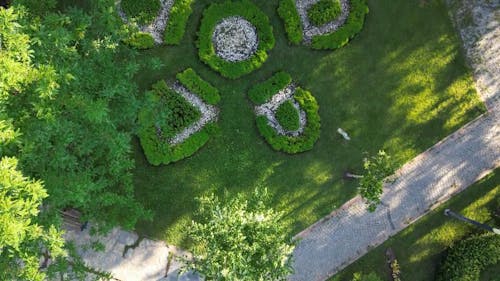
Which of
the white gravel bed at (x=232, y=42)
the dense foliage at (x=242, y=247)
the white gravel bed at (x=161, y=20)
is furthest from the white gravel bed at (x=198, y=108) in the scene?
the dense foliage at (x=242, y=247)

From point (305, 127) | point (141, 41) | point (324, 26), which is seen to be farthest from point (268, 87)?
point (141, 41)

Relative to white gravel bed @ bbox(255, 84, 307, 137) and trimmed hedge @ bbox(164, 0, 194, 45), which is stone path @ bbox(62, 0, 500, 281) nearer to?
white gravel bed @ bbox(255, 84, 307, 137)

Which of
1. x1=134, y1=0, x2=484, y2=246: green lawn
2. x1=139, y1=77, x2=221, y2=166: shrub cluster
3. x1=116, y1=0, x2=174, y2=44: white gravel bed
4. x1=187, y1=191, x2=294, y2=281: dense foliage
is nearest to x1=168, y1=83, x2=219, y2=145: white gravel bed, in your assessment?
x1=139, y1=77, x2=221, y2=166: shrub cluster

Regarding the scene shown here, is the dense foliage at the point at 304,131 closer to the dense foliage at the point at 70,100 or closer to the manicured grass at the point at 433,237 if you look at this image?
the manicured grass at the point at 433,237

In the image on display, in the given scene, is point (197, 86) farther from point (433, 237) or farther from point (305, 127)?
point (433, 237)

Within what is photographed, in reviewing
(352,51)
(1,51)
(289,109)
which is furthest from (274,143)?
(1,51)

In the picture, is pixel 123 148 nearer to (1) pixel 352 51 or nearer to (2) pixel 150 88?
(2) pixel 150 88
